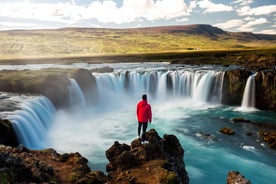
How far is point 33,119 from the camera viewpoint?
24656mm

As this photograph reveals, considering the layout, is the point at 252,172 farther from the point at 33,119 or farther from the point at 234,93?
the point at 234,93

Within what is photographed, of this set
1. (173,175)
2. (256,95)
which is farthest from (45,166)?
(256,95)

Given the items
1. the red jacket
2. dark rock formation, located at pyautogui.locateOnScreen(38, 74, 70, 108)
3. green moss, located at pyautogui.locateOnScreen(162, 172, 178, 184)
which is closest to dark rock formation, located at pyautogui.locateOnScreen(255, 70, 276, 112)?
dark rock formation, located at pyautogui.locateOnScreen(38, 74, 70, 108)

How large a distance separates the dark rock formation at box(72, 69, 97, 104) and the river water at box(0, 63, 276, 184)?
130 centimetres

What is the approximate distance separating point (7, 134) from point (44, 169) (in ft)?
26.2

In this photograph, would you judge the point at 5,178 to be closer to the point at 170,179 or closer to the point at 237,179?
the point at 170,179

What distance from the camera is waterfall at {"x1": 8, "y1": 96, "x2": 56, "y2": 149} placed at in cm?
2153

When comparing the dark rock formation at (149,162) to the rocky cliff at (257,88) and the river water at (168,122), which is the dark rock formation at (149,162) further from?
the rocky cliff at (257,88)

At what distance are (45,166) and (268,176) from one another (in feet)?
50.1

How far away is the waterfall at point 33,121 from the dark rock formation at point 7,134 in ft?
2.08

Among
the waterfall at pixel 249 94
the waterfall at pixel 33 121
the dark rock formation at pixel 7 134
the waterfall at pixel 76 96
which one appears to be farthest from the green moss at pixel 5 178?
the waterfall at pixel 249 94

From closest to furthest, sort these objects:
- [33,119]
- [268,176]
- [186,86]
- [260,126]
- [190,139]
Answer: [268,176] < [33,119] < [190,139] < [260,126] < [186,86]

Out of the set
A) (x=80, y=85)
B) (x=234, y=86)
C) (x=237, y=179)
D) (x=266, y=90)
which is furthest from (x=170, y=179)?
(x=234, y=86)

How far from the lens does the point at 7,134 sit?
19312 millimetres
